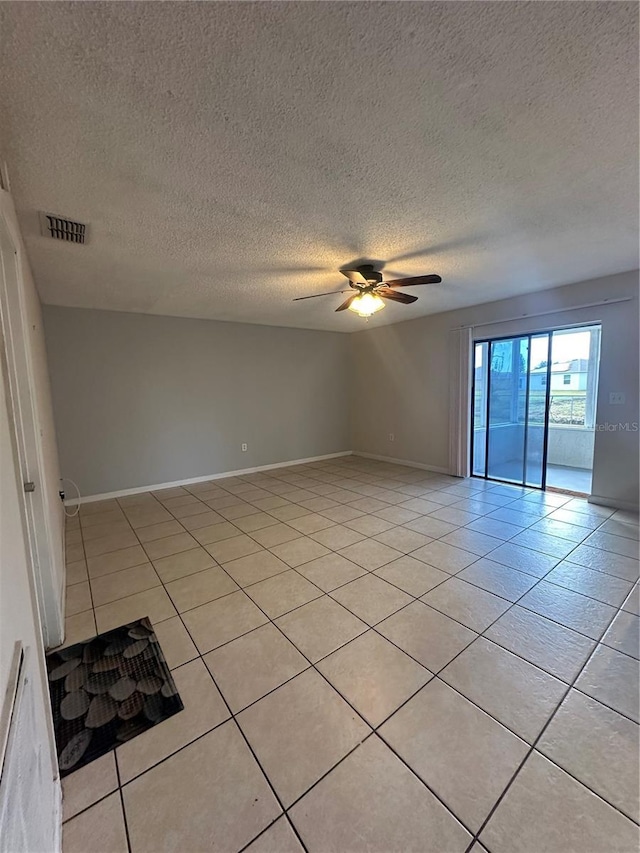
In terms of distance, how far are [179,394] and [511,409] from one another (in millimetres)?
4596

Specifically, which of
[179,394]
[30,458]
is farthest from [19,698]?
[179,394]

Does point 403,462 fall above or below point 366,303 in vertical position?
below

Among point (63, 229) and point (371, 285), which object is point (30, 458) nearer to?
point (63, 229)

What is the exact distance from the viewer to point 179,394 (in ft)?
16.1

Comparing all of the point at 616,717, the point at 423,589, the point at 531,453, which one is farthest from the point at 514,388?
the point at 616,717

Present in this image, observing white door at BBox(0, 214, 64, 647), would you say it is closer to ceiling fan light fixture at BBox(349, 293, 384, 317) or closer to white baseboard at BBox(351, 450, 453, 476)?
ceiling fan light fixture at BBox(349, 293, 384, 317)

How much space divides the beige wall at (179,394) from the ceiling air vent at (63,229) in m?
2.15

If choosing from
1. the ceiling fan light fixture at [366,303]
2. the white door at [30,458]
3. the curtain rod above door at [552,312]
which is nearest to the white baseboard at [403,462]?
the curtain rod above door at [552,312]

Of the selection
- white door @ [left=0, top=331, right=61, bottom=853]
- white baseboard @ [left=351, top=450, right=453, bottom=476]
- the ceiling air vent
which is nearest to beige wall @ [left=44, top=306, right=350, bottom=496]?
white baseboard @ [left=351, top=450, right=453, bottom=476]

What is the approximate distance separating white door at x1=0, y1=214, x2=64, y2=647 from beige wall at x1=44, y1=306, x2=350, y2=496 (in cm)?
252

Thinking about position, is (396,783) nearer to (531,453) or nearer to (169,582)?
(169,582)

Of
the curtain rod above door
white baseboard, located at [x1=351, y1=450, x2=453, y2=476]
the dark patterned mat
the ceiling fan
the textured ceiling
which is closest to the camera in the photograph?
the textured ceiling

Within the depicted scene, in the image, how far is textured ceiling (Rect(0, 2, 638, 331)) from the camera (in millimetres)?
1036

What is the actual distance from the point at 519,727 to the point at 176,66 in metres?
2.74
